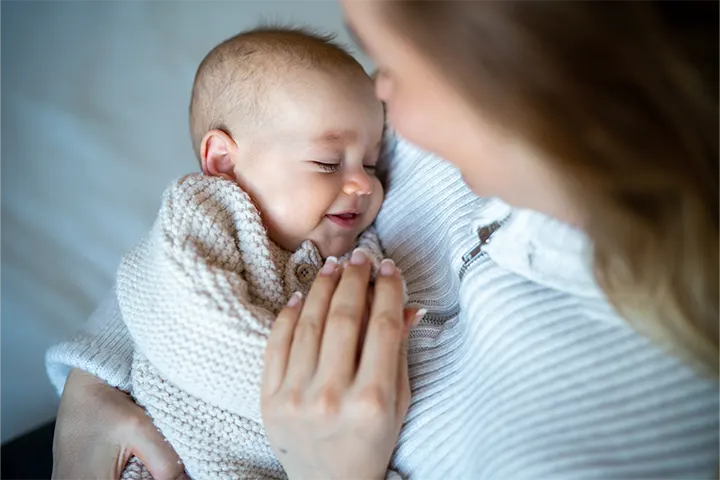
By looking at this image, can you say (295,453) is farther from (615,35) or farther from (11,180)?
(11,180)

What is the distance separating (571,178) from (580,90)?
0.27ft

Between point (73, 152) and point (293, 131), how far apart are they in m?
0.65

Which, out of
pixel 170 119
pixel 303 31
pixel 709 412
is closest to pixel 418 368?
pixel 709 412

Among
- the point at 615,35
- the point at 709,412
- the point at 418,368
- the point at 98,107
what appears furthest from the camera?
the point at 98,107

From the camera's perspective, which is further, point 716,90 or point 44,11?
point 44,11

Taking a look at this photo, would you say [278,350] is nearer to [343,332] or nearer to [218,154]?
[343,332]

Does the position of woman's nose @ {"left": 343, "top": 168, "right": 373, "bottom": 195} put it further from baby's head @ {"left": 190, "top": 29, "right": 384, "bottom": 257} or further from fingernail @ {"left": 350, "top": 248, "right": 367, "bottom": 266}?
fingernail @ {"left": 350, "top": 248, "right": 367, "bottom": 266}

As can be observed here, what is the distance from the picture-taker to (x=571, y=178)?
1.72 ft

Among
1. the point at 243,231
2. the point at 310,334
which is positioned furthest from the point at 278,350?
the point at 243,231

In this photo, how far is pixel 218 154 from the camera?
3.28ft

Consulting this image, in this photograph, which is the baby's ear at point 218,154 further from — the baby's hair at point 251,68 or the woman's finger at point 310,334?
the woman's finger at point 310,334

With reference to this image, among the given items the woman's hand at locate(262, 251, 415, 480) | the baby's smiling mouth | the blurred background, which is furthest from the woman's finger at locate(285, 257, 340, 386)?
the blurred background

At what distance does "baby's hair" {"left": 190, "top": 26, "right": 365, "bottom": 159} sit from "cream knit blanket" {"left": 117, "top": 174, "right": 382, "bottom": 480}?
0.15 m

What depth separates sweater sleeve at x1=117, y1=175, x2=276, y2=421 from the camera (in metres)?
0.75
